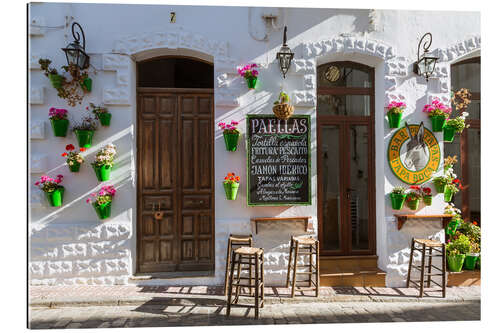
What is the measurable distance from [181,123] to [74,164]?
5.37 feet

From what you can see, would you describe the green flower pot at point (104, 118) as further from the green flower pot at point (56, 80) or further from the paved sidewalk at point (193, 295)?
the paved sidewalk at point (193, 295)

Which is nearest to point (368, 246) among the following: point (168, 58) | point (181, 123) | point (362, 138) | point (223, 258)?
point (362, 138)

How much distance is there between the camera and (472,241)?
506cm

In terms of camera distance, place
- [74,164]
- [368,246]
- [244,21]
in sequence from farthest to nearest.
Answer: [368,246]
[244,21]
[74,164]

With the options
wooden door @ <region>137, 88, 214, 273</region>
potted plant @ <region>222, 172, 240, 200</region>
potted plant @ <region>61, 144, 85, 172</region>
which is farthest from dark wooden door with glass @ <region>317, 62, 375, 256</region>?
potted plant @ <region>61, 144, 85, 172</region>

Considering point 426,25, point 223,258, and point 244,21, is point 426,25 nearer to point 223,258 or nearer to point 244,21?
point 244,21

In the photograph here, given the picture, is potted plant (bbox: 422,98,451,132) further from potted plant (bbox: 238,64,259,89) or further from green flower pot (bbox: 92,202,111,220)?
green flower pot (bbox: 92,202,111,220)

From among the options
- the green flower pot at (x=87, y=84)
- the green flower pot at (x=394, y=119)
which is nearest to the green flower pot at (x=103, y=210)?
the green flower pot at (x=87, y=84)

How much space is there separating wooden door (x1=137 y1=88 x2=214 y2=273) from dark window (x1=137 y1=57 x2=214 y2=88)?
12 cm

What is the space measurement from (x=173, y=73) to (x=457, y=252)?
528 centimetres

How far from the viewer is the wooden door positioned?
4914 mm

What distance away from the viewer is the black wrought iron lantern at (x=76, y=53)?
431 cm

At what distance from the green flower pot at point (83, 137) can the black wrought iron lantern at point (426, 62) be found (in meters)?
5.03

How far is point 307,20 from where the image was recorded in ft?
15.9
